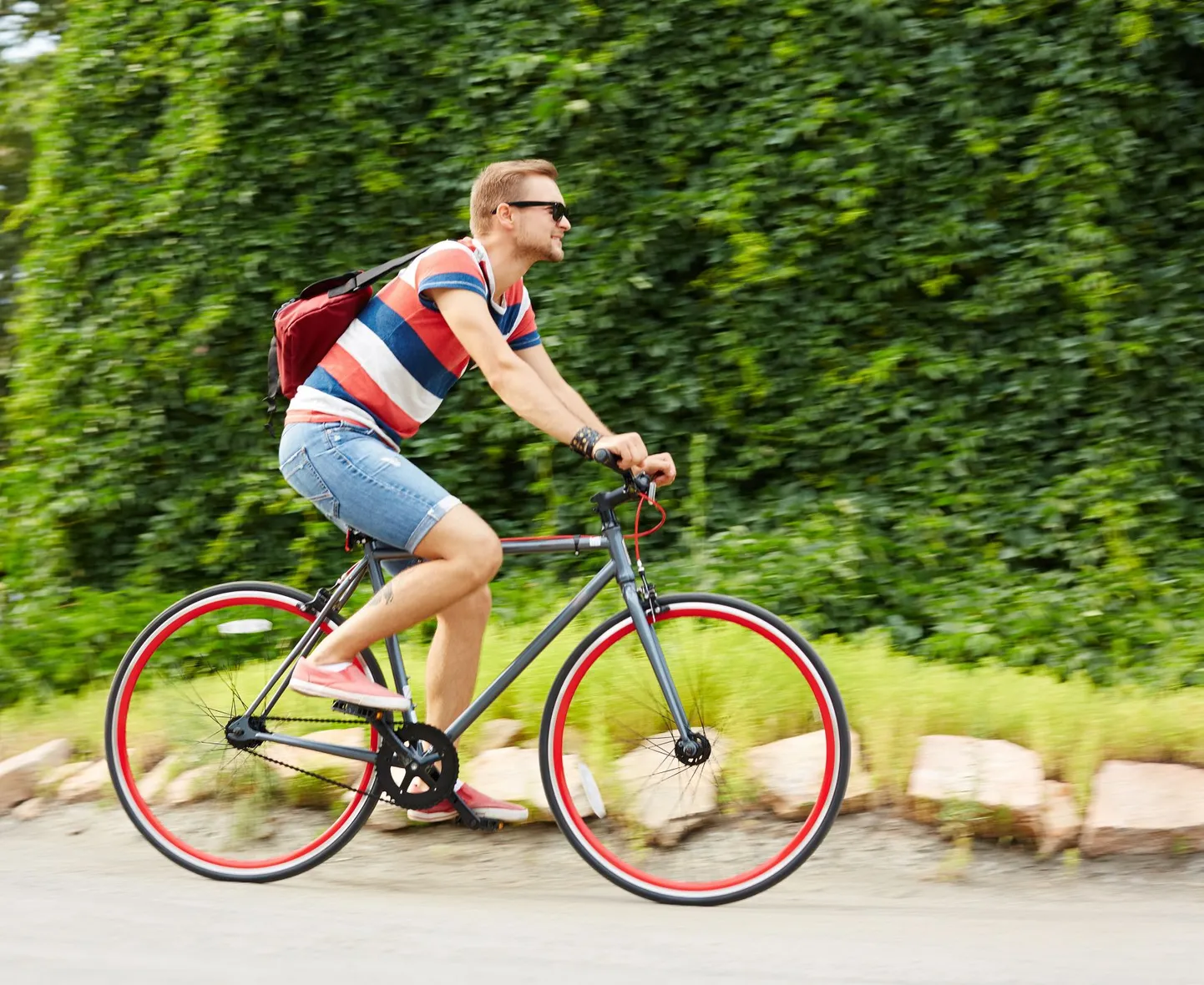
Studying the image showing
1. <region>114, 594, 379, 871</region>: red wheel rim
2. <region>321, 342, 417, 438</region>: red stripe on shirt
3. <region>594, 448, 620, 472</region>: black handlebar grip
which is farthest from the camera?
<region>114, 594, 379, 871</region>: red wheel rim

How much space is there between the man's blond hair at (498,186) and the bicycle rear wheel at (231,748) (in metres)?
1.19

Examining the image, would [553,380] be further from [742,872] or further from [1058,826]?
[1058,826]

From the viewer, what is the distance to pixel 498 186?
11.7 feet

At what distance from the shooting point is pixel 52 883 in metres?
3.73

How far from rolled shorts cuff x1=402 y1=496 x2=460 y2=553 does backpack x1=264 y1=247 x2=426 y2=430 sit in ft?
1.80

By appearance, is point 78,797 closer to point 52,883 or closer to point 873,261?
point 52,883

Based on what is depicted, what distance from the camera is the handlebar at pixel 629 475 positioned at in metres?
3.35

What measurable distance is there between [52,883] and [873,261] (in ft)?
15.1

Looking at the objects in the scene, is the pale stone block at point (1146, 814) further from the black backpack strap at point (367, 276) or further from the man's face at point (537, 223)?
the black backpack strap at point (367, 276)

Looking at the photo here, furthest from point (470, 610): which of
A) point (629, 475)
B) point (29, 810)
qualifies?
point (29, 810)

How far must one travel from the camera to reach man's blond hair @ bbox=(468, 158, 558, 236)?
355cm

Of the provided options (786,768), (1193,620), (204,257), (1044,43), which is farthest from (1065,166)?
(204,257)

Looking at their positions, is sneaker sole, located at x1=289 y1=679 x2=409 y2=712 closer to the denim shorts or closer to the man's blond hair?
the denim shorts

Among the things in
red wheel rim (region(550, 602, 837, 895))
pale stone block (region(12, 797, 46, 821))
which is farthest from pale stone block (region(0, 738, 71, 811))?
red wheel rim (region(550, 602, 837, 895))
